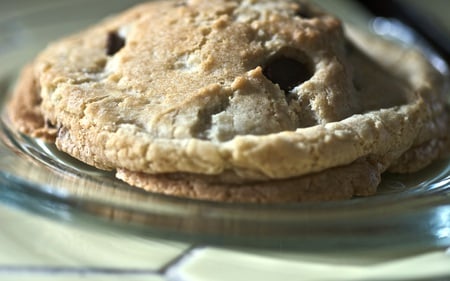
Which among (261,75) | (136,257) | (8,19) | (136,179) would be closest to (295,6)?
(261,75)

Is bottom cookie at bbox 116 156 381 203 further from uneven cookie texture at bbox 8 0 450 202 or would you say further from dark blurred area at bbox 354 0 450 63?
dark blurred area at bbox 354 0 450 63

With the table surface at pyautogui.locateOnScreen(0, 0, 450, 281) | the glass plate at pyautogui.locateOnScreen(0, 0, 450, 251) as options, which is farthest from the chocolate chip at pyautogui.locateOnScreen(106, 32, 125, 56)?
the table surface at pyautogui.locateOnScreen(0, 0, 450, 281)

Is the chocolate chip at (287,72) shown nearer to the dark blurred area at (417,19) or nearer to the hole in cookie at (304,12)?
the hole in cookie at (304,12)

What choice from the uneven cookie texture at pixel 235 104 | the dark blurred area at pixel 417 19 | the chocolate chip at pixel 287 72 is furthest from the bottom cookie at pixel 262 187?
the dark blurred area at pixel 417 19

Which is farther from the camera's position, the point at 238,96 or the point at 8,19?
the point at 8,19

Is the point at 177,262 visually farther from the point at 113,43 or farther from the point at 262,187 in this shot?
the point at 113,43

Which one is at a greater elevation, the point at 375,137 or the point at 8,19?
the point at 375,137

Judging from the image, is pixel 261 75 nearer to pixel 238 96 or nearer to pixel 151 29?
pixel 238 96
